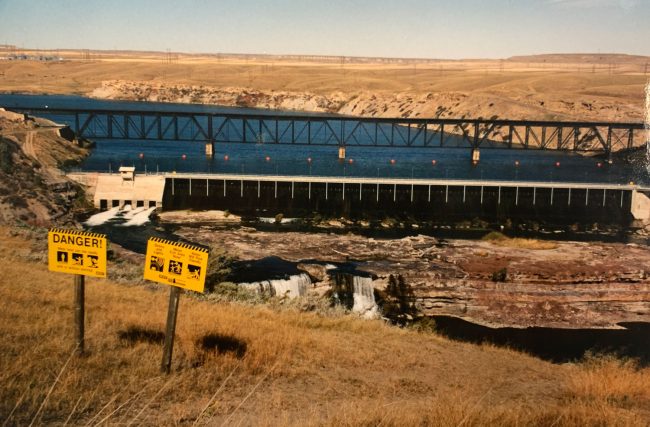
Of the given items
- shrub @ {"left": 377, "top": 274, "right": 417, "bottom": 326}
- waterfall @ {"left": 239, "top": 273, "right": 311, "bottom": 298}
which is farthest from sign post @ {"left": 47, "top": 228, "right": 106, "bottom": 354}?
shrub @ {"left": 377, "top": 274, "right": 417, "bottom": 326}

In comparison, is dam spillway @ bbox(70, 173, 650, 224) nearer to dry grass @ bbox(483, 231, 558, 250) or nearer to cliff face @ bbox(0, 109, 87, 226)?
cliff face @ bbox(0, 109, 87, 226)

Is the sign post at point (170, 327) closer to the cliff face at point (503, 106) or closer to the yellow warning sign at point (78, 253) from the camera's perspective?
the yellow warning sign at point (78, 253)

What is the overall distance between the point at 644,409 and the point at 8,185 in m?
46.6

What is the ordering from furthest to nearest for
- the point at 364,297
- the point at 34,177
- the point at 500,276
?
the point at 34,177, the point at 500,276, the point at 364,297

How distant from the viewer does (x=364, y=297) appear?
3600cm

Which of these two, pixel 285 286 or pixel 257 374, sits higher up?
pixel 257 374

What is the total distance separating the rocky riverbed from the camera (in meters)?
35.2

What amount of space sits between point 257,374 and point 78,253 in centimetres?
416

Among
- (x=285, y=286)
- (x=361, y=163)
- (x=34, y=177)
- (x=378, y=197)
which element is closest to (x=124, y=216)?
(x=34, y=177)

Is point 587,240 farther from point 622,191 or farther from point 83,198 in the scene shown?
point 83,198

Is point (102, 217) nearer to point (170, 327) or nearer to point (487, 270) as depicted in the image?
point (487, 270)

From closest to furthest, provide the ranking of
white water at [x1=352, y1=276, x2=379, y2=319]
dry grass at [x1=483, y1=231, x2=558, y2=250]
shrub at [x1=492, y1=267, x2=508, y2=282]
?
white water at [x1=352, y1=276, x2=379, y2=319] → shrub at [x1=492, y1=267, x2=508, y2=282] → dry grass at [x1=483, y1=231, x2=558, y2=250]

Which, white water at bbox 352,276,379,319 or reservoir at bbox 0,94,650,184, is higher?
reservoir at bbox 0,94,650,184

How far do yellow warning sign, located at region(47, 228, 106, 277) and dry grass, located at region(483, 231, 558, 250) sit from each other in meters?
39.2
